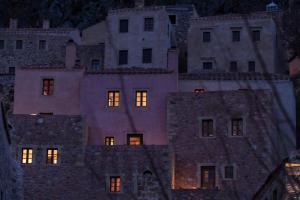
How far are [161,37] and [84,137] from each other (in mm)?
15630

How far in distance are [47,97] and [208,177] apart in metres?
10.4

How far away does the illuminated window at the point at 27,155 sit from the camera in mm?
37469

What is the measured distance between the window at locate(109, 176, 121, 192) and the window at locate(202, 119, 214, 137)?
16.4ft

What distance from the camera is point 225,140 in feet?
125

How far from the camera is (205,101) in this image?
39062 millimetres

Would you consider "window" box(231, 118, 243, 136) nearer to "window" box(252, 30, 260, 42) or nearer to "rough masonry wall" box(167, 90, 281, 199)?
"rough masonry wall" box(167, 90, 281, 199)

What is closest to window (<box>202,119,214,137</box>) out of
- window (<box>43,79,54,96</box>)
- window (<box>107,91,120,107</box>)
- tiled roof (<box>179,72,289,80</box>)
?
window (<box>107,91,120,107</box>)

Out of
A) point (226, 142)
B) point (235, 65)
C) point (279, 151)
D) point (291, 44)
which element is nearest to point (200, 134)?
point (226, 142)

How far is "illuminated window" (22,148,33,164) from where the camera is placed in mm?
37469

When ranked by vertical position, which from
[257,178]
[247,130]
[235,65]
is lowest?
[257,178]

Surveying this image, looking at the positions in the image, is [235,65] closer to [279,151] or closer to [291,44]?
[291,44]

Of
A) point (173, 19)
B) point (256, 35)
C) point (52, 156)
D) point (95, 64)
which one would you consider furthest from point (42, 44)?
point (52, 156)

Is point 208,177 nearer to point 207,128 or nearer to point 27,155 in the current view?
point 207,128

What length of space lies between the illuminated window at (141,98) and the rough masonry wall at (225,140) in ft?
5.97
